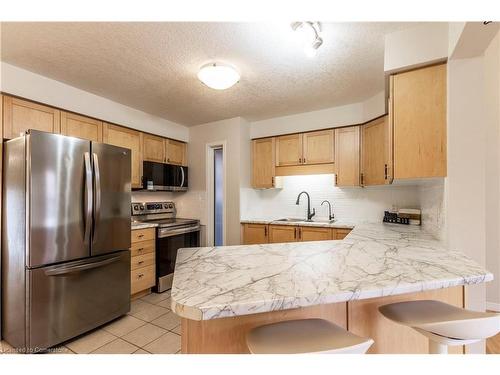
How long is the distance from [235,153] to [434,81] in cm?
253

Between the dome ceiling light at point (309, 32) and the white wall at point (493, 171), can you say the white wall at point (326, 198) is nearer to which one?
the white wall at point (493, 171)

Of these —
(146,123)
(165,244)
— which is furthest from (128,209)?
(146,123)

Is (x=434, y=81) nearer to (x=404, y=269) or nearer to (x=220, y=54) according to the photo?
(x=404, y=269)

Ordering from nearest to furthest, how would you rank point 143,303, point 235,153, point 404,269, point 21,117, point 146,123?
point 404,269 → point 21,117 → point 143,303 → point 146,123 → point 235,153

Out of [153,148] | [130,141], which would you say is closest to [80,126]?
[130,141]

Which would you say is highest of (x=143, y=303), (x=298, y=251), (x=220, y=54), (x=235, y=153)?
(x=220, y=54)

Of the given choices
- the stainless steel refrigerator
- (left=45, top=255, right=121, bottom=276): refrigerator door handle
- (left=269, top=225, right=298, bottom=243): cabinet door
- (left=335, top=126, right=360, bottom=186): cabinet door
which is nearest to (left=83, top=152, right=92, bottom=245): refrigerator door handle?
the stainless steel refrigerator

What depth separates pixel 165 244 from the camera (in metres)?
3.27

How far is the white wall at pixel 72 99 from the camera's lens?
2.22 meters

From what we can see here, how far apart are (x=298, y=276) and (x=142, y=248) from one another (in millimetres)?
2566

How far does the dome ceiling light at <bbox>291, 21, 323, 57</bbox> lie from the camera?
1.66 metres

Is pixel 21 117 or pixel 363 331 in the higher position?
pixel 21 117

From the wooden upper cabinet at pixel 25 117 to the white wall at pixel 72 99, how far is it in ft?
0.24

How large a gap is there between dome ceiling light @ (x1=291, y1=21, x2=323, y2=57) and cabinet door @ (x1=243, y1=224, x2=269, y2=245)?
7.66ft
